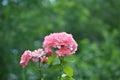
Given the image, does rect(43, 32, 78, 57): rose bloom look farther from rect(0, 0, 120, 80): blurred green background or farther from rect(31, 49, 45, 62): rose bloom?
rect(0, 0, 120, 80): blurred green background

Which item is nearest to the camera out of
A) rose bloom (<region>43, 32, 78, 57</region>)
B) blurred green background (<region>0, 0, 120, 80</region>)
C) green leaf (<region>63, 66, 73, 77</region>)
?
rose bloom (<region>43, 32, 78, 57</region>)

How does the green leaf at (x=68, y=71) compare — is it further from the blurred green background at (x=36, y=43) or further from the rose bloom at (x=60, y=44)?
the blurred green background at (x=36, y=43)

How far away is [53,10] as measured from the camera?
40.9ft

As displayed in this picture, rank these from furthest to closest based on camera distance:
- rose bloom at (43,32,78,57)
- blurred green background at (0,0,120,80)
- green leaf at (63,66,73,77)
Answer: blurred green background at (0,0,120,80)
green leaf at (63,66,73,77)
rose bloom at (43,32,78,57)

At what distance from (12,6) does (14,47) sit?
39.3 inches

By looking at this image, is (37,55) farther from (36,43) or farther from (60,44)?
(36,43)

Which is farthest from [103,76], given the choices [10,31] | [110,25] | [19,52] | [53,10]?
[110,25]

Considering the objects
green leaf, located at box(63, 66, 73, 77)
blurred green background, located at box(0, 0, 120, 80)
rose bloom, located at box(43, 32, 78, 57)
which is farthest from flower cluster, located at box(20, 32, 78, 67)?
blurred green background, located at box(0, 0, 120, 80)

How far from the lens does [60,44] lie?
292 cm

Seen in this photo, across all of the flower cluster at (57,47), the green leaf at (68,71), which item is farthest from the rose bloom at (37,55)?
the green leaf at (68,71)

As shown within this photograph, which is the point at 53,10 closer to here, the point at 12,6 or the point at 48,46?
the point at 12,6

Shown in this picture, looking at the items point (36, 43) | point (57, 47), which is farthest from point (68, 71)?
point (36, 43)

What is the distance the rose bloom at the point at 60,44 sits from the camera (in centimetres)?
292

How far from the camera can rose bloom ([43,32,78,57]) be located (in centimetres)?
292
